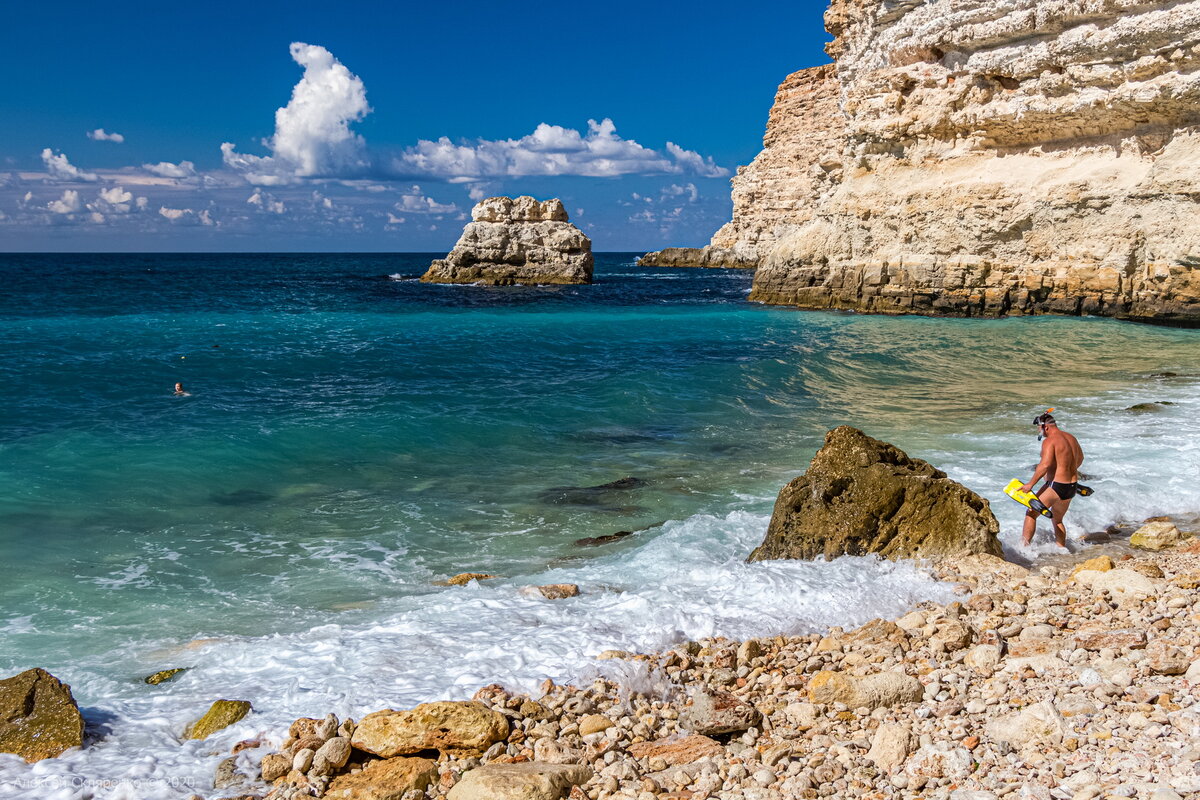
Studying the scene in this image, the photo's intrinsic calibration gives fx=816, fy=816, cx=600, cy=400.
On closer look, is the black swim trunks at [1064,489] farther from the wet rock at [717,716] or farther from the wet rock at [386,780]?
the wet rock at [386,780]

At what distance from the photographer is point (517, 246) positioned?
186ft

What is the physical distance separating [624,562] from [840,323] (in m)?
24.3

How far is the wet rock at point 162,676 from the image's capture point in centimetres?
533

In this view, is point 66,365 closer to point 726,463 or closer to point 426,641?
point 726,463

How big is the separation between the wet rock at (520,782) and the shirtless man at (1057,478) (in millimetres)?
5402

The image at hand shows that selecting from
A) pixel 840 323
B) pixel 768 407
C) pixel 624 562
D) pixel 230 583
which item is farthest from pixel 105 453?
pixel 840 323

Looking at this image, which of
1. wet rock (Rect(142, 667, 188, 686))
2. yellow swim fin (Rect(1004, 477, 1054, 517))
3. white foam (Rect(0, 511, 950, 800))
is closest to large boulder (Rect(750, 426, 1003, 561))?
white foam (Rect(0, 511, 950, 800))

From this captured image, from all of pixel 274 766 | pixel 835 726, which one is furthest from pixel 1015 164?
pixel 274 766

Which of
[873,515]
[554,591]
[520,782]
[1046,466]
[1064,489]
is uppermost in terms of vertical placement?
[1046,466]

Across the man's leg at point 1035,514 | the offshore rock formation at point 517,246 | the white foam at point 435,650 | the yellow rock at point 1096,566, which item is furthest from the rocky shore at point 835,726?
the offshore rock formation at point 517,246

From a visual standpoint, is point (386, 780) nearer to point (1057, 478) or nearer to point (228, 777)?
point (228, 777)

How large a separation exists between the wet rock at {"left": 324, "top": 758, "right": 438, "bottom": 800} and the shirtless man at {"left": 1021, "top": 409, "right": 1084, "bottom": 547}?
19.3 feet

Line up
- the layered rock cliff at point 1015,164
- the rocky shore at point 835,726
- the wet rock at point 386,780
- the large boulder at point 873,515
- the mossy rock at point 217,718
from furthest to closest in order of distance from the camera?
the layered rock cliff at point 1015,164, the large boulder at point 873,515, the mossy rock at point 217,718, the wet rock at point 386,780, the rocky shore at point 835,726

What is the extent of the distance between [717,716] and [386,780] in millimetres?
1727
